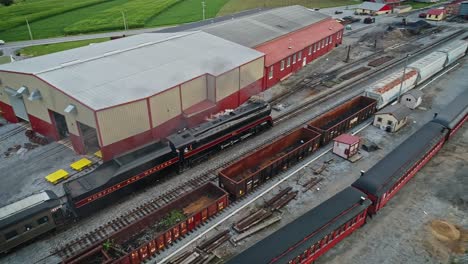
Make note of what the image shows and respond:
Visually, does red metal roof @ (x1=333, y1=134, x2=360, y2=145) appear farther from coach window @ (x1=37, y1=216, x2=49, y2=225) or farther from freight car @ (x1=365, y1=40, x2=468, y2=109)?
coach window @ (x1=37, y1=216, x2=49, y2=225)

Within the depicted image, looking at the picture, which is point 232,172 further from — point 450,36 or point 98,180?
point 450,36

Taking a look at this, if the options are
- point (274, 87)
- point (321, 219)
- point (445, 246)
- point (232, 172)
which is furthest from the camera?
point (274, 87)

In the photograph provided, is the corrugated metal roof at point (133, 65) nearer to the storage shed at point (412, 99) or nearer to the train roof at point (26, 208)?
the train roof at point (26, 208)

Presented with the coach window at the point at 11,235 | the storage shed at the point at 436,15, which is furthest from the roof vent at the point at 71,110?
the storage shed at the point at 436,15

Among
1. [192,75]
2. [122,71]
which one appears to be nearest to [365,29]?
[192,75]

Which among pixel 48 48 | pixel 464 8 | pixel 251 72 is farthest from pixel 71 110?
pixel 464 8
